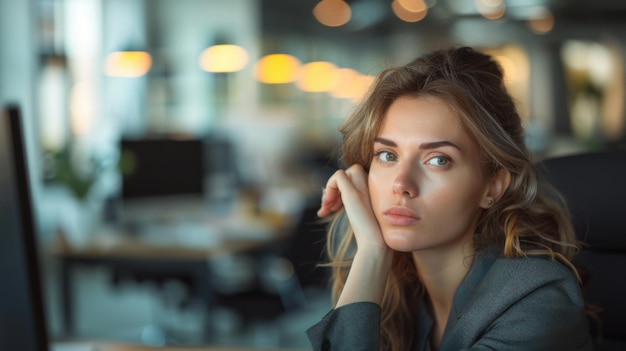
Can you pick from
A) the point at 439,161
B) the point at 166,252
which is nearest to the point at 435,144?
the point at 439,161

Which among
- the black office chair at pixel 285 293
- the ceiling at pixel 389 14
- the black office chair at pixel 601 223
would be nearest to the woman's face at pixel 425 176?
the black office chair at pixel 601 223

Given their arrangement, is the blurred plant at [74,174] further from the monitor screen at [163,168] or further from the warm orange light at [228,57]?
A: the warm orange light at [228,57]

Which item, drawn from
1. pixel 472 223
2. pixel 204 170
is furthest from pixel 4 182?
pixel 204 170

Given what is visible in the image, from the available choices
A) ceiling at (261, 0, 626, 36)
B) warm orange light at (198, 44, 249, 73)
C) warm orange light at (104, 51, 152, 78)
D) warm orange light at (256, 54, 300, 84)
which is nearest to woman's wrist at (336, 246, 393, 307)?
warm orange light at (104, 51, 152, 78)

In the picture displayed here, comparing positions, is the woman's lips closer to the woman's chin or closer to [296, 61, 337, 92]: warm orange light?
the woman's chin

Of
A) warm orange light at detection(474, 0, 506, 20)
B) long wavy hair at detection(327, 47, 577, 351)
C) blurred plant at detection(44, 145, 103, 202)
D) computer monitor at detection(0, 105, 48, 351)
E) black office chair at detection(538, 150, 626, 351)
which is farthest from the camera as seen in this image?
warm orange light at detection(474, 0, 506, 20)

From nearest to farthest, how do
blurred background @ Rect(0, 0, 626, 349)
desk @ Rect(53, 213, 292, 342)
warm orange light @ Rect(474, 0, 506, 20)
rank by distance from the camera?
desk @ Rect(53, 213, 292, 342)
blurred background @ Rect(0, 0, 626, 349)
warm orange light @ Rect(474, 0, 506, 20)

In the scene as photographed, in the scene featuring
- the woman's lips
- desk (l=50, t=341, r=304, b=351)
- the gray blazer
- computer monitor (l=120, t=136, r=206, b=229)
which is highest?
the woman's lips

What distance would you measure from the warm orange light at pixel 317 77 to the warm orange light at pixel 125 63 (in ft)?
8.38

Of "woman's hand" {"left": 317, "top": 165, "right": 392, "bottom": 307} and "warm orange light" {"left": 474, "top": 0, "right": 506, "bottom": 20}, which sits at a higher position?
"woman's hand" {"left": 317, "top": 165, "right": 392, "bottom": 307}

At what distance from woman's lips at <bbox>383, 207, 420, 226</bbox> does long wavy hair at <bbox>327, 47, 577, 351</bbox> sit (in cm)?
15

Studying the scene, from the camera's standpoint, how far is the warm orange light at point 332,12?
1139 cm

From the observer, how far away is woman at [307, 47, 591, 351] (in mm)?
1292

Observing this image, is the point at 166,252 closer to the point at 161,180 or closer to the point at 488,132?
the point at 161,180
